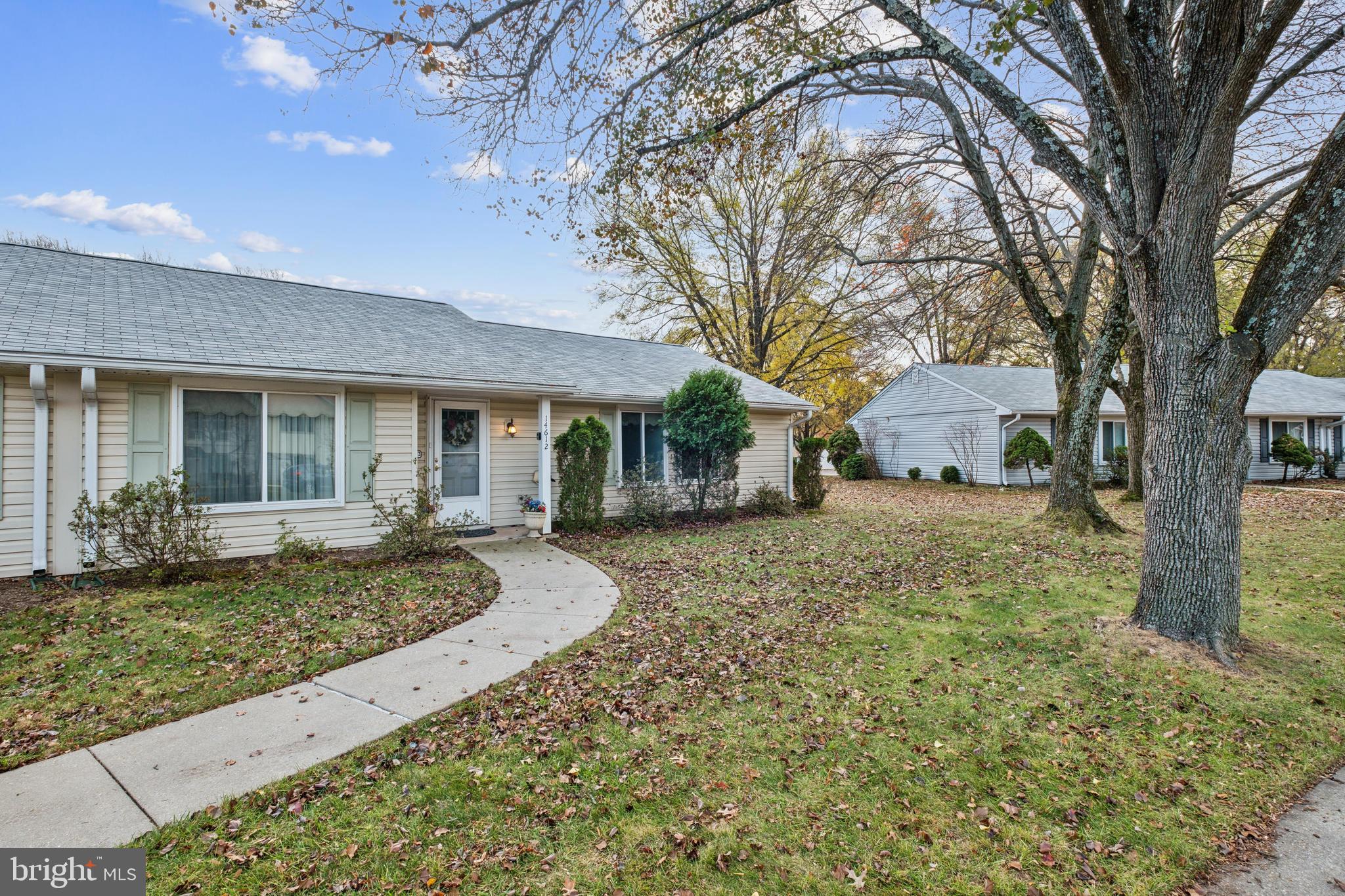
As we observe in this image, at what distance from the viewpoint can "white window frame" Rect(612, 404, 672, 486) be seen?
1177cm

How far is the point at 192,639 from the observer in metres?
4.96

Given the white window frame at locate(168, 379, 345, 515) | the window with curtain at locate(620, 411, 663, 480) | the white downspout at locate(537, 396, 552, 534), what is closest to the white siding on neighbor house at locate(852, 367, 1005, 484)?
the window with curtain at locate(620, 411, 663, 480)

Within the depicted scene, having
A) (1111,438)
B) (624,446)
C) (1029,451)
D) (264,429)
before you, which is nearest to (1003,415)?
(1029,451)

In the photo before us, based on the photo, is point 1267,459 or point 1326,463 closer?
point 1326,463

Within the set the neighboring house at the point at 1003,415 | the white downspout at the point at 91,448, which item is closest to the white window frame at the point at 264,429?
the white downspout at the point at 91,448

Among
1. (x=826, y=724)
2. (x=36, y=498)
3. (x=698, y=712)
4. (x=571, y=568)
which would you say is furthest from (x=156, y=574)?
(x=826, y=724)

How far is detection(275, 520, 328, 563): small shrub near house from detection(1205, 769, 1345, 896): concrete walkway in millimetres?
8933

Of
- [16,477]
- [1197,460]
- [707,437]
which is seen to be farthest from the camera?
[707,437]

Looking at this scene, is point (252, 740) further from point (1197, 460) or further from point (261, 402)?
point (1197, 460)

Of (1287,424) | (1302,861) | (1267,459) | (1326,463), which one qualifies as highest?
(1287,424)

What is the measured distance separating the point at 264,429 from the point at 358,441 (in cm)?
116

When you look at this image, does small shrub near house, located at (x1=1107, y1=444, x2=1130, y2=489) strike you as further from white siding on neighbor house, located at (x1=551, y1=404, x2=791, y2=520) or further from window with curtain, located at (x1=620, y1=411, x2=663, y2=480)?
window with curtain, located at (x1=620, y1=411, x2=663, y2=480)

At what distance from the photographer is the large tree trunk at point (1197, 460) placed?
14.7 feet

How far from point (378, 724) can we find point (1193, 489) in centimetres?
620
